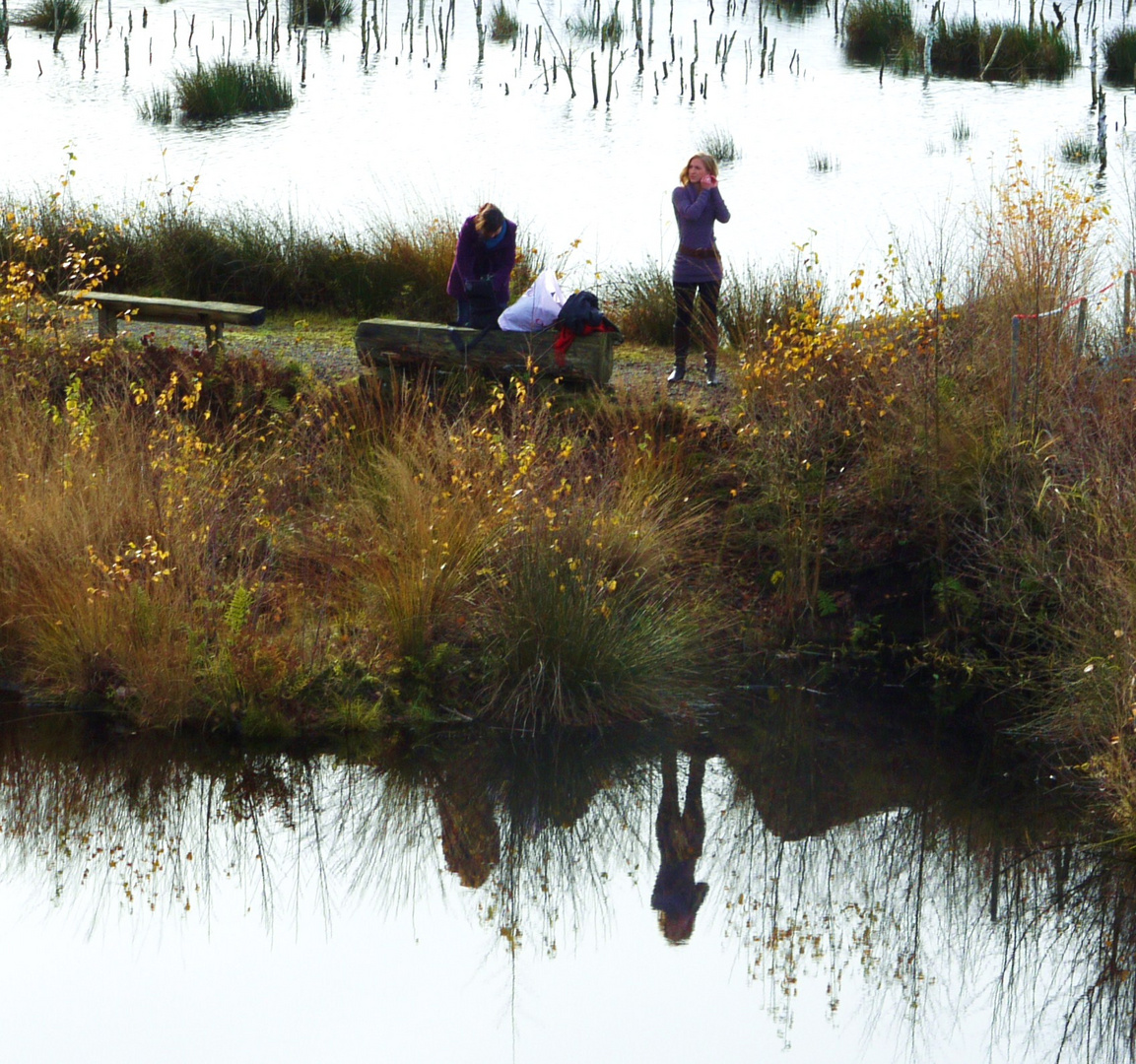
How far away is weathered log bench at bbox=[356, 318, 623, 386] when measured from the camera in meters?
8.98

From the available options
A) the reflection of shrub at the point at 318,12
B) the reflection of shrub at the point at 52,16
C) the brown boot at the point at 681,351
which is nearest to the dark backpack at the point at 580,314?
the brown boot at the point at 681,351

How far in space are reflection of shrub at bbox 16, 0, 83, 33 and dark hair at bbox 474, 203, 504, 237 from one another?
73.6 ft

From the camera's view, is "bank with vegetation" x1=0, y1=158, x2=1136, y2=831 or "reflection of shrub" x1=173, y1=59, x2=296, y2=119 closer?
"bank with vegetation" x1=0, y1=158, x2=1136, y2=831

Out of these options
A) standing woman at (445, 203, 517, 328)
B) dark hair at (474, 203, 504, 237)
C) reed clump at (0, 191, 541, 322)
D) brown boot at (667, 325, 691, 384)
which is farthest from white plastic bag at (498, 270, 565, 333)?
reed clump at (0, 191, 541, 322)

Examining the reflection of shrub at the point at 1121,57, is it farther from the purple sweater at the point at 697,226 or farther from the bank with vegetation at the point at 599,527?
the purple sweater at the point at 697,226

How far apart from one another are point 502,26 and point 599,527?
995 inches

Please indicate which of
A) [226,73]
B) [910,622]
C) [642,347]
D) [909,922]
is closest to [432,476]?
[910,622]

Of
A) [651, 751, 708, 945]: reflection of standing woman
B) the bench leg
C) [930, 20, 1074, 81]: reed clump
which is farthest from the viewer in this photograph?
[930, 20, 1074, 81]: reed clump

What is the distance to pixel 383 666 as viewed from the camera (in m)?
6.99

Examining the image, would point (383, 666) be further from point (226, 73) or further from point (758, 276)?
point (226, 73)

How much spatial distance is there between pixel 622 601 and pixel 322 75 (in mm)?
21165

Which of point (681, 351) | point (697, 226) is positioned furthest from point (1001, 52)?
point (697, 226)

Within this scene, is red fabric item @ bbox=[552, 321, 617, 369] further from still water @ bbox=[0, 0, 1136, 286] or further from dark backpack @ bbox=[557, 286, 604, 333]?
still water @ bbox=[0, 0, 1136, 286]

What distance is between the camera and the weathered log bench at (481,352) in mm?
8984
